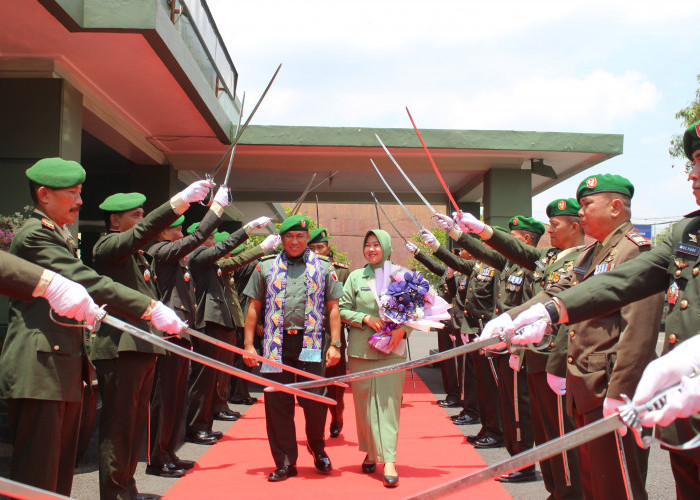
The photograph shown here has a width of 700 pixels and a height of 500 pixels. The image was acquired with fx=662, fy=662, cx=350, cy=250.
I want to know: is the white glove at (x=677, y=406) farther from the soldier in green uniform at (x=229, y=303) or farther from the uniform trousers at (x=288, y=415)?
the soldier in green uniform at (x=229, y=303)

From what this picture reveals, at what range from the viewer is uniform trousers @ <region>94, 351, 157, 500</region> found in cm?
395

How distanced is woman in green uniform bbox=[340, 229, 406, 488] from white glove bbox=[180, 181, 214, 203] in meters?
1.72

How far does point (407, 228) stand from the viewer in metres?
48.2

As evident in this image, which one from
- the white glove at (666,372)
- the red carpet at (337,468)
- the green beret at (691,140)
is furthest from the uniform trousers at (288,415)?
the white glove at (666,372)

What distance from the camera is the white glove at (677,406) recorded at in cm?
177

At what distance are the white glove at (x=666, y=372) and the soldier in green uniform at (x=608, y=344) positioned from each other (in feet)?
2.61

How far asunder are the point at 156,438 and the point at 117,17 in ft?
11.3

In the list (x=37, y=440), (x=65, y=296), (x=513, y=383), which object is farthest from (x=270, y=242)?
(x=65, y=296)

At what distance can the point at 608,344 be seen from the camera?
3029 mm

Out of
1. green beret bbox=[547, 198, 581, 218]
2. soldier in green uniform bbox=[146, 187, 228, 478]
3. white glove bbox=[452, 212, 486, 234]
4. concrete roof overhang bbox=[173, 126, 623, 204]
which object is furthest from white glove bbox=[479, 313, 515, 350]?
concrete roof overhang bbox=[173, 126, 623, 204]

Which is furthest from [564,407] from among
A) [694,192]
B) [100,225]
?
[100,225]

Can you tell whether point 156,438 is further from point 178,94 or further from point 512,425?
point 178,94

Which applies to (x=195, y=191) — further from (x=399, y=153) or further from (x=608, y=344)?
(x=399, y=153)

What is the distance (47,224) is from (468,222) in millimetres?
2448
